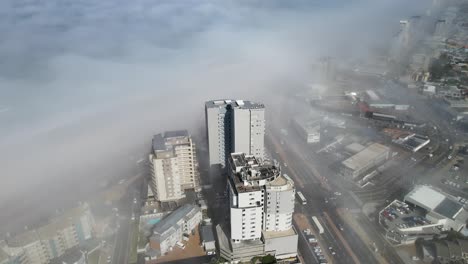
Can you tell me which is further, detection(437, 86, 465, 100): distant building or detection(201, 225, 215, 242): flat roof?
detection(437, 86, 465, 100): distant building

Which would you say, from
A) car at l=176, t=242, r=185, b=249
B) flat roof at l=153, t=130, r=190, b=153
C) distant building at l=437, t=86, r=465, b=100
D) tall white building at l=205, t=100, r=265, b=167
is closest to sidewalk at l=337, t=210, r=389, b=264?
tall white building at l=205, t=100, r=265, b=167

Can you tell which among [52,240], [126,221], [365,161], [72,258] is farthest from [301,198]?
[52,240]

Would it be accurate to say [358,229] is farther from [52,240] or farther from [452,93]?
[452,93]

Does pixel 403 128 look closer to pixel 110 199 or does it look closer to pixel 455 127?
pixel 455 127

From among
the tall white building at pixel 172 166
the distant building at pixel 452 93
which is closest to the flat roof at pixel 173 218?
the tall white building at pixel 172 166

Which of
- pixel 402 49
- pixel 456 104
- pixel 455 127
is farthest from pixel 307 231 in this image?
pixel 402 49

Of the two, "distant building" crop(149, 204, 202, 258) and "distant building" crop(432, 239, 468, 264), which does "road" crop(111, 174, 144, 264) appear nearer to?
"distant building" crop(149, 204, 202, 258)

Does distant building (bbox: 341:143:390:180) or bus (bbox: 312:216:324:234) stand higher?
distant building (bbox: 341:143:390:180)

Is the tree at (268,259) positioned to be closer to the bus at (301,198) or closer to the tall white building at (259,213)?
the tall white building at (259,213)

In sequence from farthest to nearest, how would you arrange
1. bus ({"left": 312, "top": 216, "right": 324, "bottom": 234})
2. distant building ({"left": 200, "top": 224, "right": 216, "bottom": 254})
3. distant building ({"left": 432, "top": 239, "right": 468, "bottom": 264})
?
bus ({"left": 312, "top": 216, "right": 324, "bottom": 234}) → distant building ({"left": 200, "top": 224, "right": 216, "bottom": 254}) → distant building ({"left": 432, "top": 239, "right": 468, "bottom": 264})
